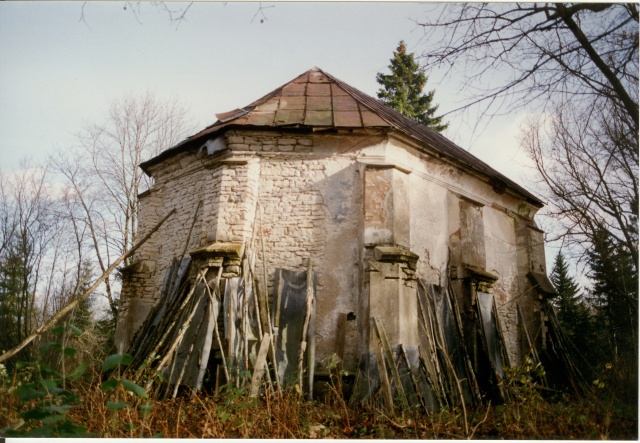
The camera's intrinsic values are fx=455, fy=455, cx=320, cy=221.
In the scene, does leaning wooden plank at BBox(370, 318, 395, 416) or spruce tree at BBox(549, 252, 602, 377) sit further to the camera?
spruce tree at BBox(549, 252, 602, 377)

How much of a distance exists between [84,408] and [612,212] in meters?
7.16

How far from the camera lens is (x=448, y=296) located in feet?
28.6

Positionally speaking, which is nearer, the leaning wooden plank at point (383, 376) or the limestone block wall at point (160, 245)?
the leaning wooden plank at point (383, 376)

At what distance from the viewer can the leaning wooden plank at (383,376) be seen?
6.11 metres

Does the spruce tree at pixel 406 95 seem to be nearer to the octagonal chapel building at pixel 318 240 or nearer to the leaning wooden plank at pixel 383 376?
the octagonal chapel building at pixel 318 240

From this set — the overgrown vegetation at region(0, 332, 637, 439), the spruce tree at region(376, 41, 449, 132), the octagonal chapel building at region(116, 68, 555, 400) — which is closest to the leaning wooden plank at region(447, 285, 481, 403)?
the octagonal chapel building at region(116, 68, 555, 400)

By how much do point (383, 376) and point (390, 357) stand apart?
0.36 m

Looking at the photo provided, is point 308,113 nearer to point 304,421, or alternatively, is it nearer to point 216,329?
point 216,329

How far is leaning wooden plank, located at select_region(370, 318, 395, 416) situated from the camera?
6.11m

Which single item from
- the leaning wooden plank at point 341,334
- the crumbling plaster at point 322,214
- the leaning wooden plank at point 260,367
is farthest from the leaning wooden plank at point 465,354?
the leaning wooden plank at point 260,367

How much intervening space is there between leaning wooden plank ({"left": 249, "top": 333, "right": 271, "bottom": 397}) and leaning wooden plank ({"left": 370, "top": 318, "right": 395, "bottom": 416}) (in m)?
1.62

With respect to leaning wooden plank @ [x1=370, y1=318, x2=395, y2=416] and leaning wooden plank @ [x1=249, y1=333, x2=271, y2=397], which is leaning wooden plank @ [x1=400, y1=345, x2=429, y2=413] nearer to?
leaning wooden plank @ [x1=370, y1=318, x2=395, y2=416]

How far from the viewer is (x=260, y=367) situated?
252 inches

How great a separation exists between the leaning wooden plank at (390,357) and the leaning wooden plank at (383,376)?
0.06m
